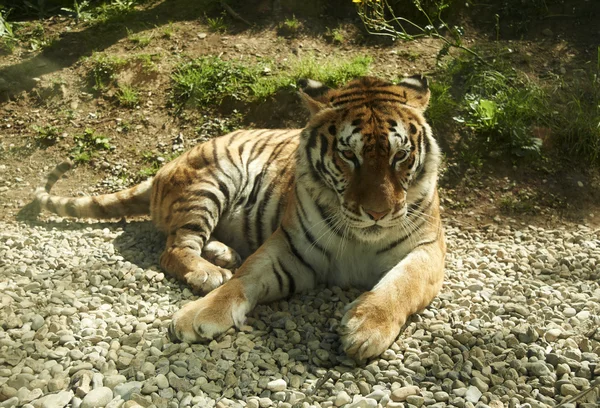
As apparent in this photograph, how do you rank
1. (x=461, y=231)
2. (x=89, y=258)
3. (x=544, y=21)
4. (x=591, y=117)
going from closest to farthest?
(x=89, y=258) → (x=461, y=231) → (x=591, y=117) → (x=544, y=21)

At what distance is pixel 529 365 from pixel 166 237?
9.51 ft

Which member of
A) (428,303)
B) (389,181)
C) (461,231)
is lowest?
(461,231)

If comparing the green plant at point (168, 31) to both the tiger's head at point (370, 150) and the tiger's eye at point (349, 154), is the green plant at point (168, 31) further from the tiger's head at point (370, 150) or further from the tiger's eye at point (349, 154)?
the tiger's eye at point (349, 154)

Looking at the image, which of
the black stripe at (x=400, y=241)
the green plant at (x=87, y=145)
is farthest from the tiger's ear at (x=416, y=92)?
the green plant at (x=87, y=145)

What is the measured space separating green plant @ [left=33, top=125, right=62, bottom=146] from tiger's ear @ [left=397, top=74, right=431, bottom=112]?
4.12m

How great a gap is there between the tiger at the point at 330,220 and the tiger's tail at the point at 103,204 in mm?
468

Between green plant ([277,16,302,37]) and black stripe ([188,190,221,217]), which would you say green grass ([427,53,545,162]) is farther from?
black stripe ([188,190,221,217])

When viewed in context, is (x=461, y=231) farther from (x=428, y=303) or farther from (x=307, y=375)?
(x=307, y=375)

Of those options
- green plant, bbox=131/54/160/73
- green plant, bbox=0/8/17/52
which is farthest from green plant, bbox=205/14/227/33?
green plant, bbox=0/8/17/52

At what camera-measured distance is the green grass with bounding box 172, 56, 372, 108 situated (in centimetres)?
657

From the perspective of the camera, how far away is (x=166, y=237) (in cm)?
508

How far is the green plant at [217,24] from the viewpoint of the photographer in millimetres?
7719

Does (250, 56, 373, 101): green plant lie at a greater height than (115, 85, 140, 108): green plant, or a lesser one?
greater

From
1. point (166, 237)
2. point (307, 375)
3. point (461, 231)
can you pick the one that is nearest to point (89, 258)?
point (166, 237)
